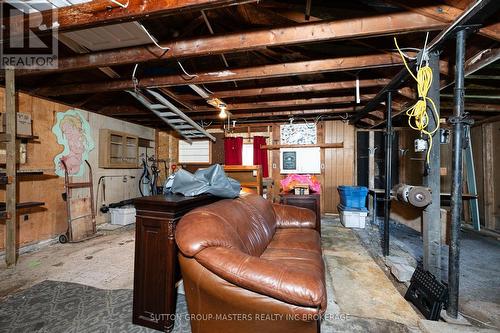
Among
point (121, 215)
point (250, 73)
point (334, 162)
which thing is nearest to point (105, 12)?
point (250, 73)

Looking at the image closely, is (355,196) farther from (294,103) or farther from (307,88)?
(307,88)

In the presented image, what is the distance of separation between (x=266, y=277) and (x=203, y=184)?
1056 mm

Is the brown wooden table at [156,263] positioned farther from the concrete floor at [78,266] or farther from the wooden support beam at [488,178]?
the wooden support beam at [488,178]

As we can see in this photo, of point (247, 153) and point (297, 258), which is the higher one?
point (247, 153)

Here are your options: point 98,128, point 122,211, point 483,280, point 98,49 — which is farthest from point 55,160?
point 483,280

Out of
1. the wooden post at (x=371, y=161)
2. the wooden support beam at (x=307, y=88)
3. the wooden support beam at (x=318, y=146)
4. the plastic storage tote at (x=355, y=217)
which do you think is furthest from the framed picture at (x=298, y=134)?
the wooden support beam at (x=307, y=88)

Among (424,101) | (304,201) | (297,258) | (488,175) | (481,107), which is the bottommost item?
(297,258)

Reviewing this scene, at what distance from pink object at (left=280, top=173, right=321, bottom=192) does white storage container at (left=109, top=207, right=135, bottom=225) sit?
3204 mm

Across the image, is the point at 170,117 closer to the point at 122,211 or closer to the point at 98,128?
the point at 98,128

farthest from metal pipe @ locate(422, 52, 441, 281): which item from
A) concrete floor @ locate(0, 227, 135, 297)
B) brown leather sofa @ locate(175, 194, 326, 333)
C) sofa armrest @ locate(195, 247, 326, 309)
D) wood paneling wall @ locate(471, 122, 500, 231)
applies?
wood paneling wall @ locate(471, 122, 500, 231)

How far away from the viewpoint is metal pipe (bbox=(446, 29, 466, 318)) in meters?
1.63

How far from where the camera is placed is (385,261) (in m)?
2.74

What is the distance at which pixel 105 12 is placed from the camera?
1.67m

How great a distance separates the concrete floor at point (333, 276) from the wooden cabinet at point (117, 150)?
1568 millimetres
